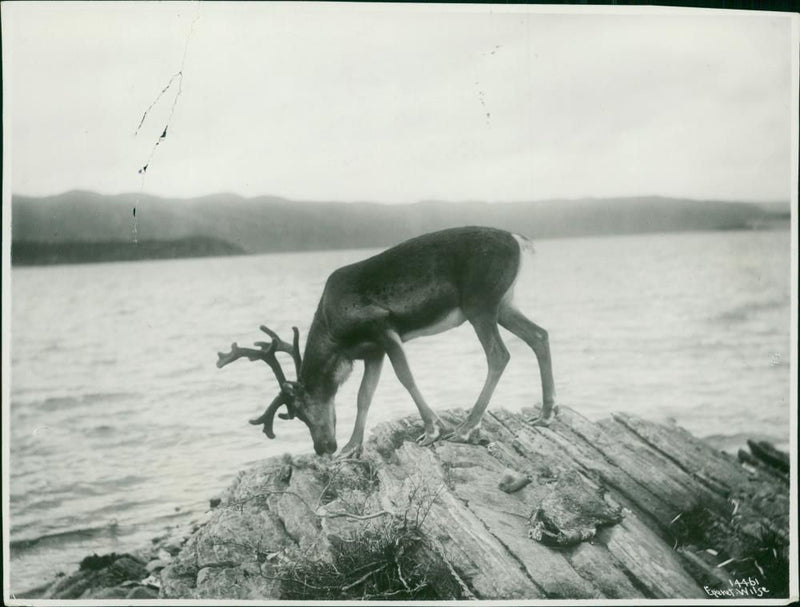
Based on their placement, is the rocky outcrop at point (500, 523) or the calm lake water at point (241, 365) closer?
the rocky outcrop at point (500, 523)

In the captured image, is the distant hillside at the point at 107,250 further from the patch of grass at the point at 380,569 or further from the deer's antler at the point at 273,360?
the patch of grass at the point at 380,569

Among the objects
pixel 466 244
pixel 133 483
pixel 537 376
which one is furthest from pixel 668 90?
pixel 133 483

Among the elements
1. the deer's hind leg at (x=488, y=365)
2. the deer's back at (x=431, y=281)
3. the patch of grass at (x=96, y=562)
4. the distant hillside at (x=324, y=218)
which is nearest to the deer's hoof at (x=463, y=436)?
the deer's hind leg at (x=488, y=365)

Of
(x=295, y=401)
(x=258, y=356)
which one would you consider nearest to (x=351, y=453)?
(x=295, y=401)

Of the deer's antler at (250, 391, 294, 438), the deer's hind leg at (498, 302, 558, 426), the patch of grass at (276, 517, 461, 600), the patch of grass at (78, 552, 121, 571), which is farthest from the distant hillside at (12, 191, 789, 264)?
the patch of grass at (78, 552, 121, 571)

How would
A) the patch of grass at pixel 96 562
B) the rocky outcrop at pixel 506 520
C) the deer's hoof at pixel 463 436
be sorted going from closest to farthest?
1. the rocky outcrop at pixel 506 520
2. the patch of grass at pixel 96 562
3. the deer's hoof at pixel 463 436

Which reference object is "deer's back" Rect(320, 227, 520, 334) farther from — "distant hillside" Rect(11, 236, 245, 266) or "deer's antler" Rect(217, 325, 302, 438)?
"distant hillside" Rect(11, 236, 245, 266)

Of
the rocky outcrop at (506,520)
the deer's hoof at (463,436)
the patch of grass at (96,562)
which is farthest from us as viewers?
the deer's hoof at (463,436)

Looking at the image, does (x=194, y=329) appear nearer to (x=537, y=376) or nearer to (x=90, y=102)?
(x=90, y=102)
